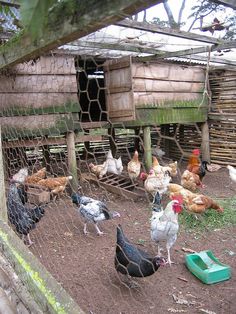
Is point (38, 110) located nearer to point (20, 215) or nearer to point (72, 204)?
point (72, 204)

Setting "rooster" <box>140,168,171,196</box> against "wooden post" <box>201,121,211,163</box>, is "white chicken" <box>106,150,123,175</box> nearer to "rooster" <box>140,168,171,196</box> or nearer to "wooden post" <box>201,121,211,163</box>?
"rooster" <box>140,168,171,196</box>

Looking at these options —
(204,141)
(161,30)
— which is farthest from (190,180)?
(161,30)

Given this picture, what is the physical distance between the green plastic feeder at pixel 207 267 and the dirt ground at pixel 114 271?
5cm

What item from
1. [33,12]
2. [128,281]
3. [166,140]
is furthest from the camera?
[166,140]

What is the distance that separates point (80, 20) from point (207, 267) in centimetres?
263

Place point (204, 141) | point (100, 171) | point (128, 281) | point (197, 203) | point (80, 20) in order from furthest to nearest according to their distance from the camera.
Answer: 1. point (204, 141)
2. point (100, 171)
3. point (197, 203)
4. point (128, 281)
5. point (80, 20)

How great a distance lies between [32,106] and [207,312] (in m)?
3.24

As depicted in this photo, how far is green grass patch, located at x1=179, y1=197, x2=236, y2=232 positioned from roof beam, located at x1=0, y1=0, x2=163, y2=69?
3.21 m

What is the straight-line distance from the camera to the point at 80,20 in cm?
70

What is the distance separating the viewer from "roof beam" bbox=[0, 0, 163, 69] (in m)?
0.57

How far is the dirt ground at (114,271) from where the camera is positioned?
2.38 m

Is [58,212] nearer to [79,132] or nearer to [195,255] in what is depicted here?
[79,132]

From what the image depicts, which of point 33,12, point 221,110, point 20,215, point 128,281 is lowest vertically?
point 128,281

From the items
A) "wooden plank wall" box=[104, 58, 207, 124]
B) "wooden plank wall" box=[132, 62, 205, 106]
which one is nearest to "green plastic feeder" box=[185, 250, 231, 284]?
"wooden plank wall" box=[104, 58, 207, 124]
